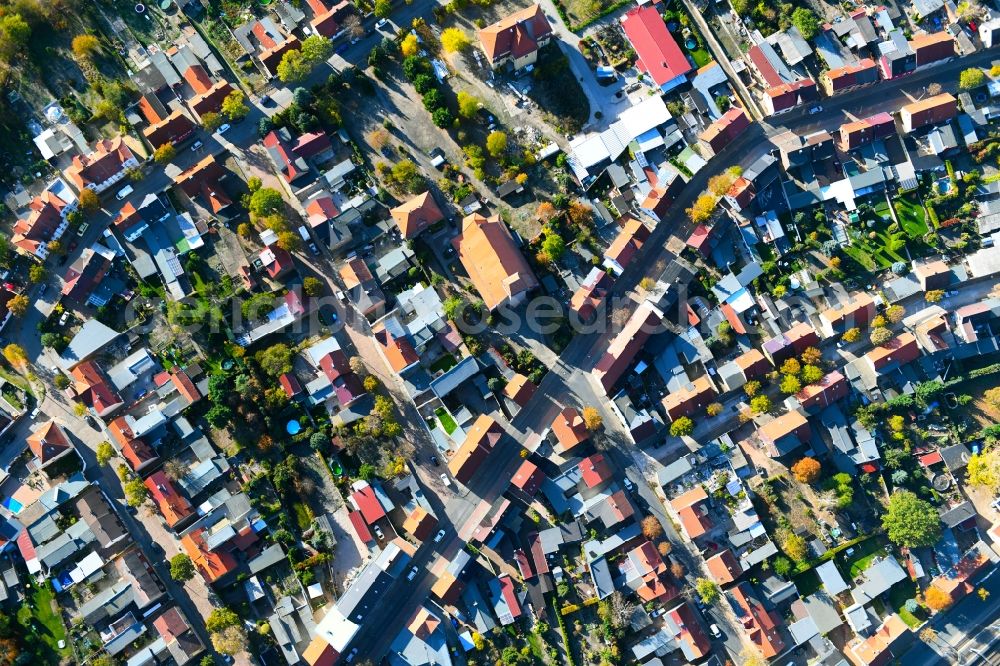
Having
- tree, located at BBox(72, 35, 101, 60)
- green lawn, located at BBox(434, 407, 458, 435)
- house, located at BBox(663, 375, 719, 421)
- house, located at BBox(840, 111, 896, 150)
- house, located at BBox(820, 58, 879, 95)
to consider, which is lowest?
house, located at BBox(663, 375, 719, 421)

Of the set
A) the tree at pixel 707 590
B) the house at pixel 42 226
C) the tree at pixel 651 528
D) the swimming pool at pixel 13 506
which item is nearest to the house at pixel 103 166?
the house at pixel 42 226

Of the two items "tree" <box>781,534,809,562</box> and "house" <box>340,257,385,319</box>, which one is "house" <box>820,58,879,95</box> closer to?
"tree" <box>781,534,809,562</box>

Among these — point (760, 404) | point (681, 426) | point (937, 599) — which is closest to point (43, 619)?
point (681, 426)

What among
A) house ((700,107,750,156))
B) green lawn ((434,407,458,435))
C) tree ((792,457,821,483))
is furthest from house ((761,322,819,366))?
green lawn ((434,407,458,435))

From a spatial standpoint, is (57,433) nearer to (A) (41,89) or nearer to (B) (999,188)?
(A) (41,89)

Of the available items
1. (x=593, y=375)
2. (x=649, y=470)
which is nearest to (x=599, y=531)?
(x=649, y=470)

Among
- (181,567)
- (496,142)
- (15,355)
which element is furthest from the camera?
(496,142)

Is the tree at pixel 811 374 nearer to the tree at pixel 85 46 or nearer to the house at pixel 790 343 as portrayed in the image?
the house at pixel 790 343

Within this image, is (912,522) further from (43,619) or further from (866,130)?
(43,619)
